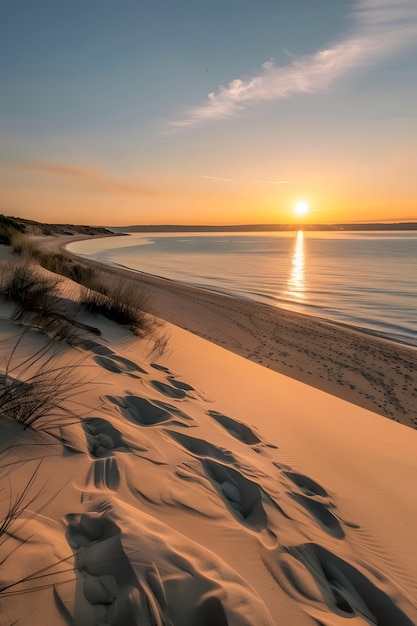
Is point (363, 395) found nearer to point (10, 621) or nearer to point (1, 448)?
point (1, 448)

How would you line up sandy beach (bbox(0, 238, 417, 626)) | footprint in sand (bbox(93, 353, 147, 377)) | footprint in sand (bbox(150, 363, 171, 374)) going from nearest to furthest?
sandy beach (bbox(0, 238, 417, 626)) < footprint in sand (bbox(93, 353, 147, 377)) < footprint in sand (bbox(150, 363, 171, 374))

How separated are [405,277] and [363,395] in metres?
17.8

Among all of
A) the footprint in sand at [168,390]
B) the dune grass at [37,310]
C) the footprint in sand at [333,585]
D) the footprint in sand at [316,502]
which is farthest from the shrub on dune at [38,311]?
the footprint in sand at [333,585]

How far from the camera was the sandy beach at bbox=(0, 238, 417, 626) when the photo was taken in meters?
1.44

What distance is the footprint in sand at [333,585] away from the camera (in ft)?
5.82

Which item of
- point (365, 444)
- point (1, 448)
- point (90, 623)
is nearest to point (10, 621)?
point (90, 623)

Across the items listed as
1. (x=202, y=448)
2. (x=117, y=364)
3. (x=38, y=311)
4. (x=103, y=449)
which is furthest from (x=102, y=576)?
(x=38, y=311)

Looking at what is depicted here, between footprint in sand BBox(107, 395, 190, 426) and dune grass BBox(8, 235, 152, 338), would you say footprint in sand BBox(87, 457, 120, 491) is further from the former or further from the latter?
dune grass BBox(8, 235, 152, 338)

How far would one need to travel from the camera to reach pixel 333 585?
1.93 meters

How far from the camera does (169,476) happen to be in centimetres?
234

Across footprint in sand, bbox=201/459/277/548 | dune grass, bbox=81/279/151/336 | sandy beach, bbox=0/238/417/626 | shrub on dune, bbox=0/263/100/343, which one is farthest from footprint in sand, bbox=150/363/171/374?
footprint in sand, bbox=201/459/277/548

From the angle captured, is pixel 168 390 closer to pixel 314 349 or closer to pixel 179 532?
pixel 179 532

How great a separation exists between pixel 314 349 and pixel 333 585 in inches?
266

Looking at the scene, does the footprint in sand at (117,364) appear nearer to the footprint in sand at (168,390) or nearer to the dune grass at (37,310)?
the footprint in sand at (168,390)
